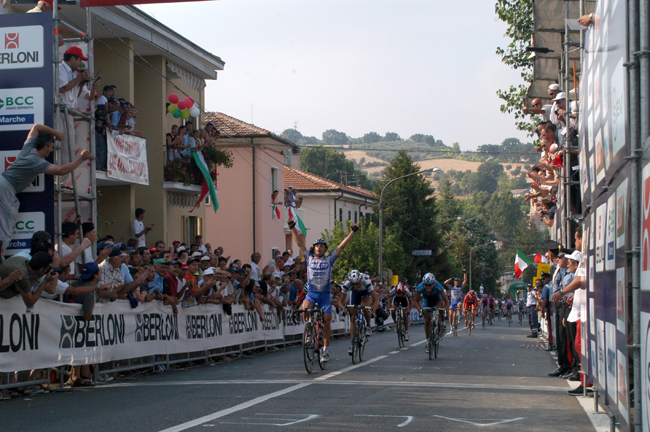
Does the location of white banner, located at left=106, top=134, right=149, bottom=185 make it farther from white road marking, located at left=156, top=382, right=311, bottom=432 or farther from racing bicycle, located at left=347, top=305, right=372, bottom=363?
white road marking, located at left=156, top=382, right=311, bottom=432

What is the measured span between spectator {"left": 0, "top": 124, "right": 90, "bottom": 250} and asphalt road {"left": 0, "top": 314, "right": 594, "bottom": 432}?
284 cm

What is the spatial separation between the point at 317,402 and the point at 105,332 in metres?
4.36

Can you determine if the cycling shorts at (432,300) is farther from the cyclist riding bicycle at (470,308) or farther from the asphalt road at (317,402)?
the cyclist riding bicycle at (470,308)

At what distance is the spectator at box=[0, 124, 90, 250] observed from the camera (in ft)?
35.6

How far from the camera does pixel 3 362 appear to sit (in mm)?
9133

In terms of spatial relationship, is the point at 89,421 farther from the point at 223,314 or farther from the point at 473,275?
the point at 473,275

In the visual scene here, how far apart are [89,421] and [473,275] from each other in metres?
98.6

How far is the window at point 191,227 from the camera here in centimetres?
2756

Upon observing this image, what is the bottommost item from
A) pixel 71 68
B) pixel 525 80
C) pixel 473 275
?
pixel 473 275

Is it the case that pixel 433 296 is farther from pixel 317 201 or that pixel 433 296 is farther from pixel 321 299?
pixel 317 201

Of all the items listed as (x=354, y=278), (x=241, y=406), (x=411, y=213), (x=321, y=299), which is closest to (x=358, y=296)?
(x=354, y=278)

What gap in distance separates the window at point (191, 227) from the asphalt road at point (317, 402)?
584 inches

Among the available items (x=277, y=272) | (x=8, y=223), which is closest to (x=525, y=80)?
(x=277, y=272)

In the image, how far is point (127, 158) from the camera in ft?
67.5
